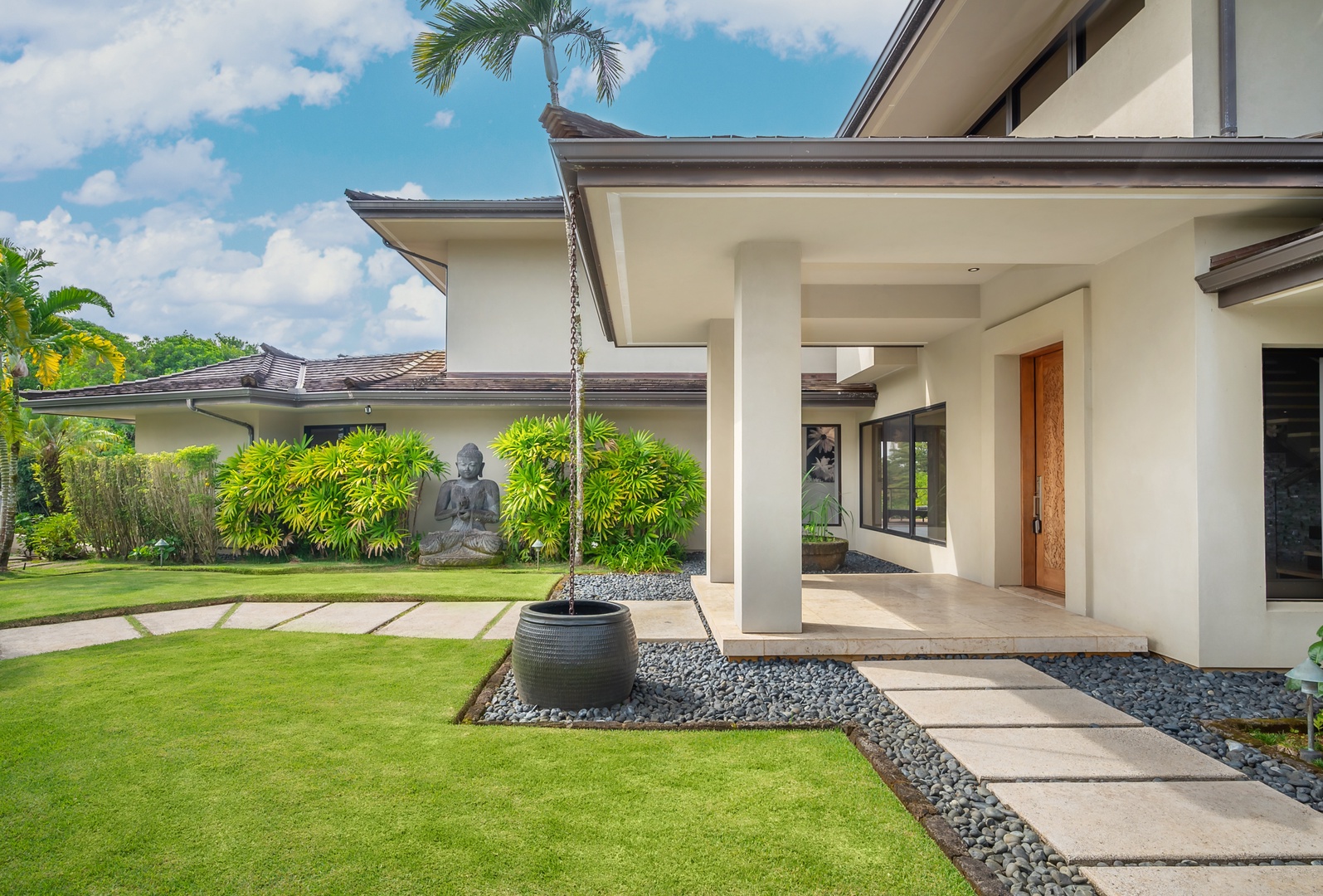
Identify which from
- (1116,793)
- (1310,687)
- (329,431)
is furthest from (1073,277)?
(329,431)

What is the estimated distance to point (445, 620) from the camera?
261 inches

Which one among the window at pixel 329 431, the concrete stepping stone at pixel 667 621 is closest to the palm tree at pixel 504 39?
the window at pixel 329 431

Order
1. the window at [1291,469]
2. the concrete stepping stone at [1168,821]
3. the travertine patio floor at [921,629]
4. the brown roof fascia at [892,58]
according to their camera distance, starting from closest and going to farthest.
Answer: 1. the concrete stepping stone at [1168,821]
2. the window at [1291,469]
3. the travertine patio floor at [921,629]
4. the brown roof fascia at [892,58]

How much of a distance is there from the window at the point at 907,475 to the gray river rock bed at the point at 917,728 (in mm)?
4154

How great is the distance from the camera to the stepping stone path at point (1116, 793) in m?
2.39

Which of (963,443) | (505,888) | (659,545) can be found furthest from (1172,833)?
(659,545)

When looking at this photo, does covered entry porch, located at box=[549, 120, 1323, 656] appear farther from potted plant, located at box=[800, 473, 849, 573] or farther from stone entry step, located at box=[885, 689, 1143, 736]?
potted plant, located at box=[800, 473, 849, 573]

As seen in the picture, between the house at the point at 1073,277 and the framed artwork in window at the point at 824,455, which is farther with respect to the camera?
the framed artwork in window at the point at 824,455

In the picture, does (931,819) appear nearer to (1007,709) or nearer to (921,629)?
(1007,709)

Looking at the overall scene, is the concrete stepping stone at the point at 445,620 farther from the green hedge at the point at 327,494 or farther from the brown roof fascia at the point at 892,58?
the brown roof fascia at the point at 892,58

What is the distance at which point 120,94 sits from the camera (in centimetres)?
Answer: 3809

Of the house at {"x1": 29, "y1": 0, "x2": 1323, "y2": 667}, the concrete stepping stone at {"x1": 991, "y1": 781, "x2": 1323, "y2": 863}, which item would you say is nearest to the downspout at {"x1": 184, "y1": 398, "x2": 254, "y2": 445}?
the house at {"x1": 29, "y1": 0, "x2": 1323, "y2": 667}

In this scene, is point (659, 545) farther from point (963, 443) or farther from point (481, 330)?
point (481, 330)

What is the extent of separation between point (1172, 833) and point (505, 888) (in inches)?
91.4
